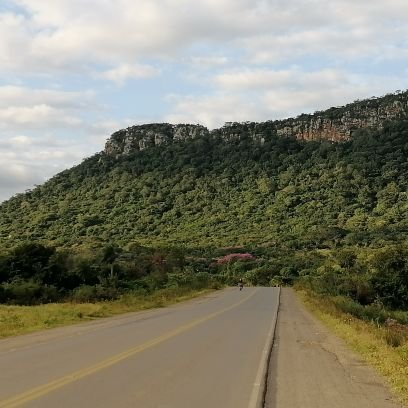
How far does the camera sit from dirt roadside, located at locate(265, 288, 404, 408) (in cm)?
955

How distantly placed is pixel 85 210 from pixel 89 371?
10186 centimetres

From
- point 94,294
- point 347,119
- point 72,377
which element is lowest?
point 94,294

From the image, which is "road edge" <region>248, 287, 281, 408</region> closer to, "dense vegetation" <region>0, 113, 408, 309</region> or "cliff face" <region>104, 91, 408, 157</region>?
"dense vegetation" <region>0, 113, 408, 309</region>

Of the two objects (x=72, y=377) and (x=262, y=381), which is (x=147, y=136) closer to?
(x=72, y=377)

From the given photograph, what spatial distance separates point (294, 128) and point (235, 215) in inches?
1303

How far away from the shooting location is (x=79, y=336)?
18750 millimetres

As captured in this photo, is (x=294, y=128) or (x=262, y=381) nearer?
(x=262, y=381)

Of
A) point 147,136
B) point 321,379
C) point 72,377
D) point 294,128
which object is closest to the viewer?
point 72,377

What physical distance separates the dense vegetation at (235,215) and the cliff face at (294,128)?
2.12 metres

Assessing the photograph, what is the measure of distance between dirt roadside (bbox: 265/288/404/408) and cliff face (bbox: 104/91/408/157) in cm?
10975

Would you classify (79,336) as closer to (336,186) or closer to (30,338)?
(30,338)

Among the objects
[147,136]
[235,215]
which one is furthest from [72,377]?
[147,136]

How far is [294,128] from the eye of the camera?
133 metres

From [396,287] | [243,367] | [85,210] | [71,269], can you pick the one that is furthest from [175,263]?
[243,367]
